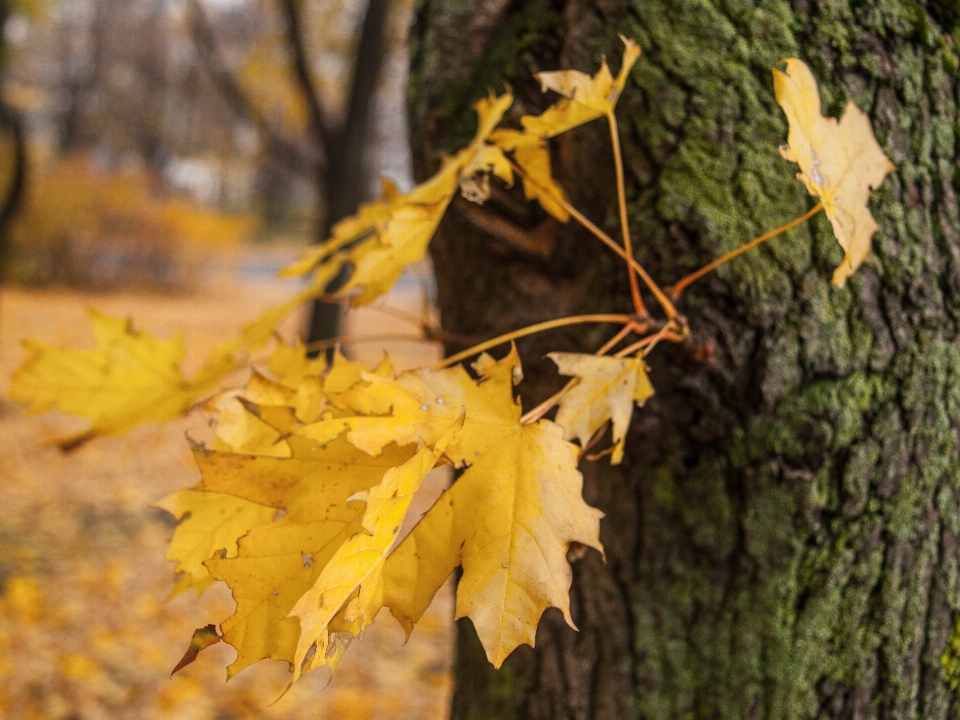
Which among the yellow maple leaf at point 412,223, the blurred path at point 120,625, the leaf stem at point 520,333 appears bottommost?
the blurred path at point 120,625

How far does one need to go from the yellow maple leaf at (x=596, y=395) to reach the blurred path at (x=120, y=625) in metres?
1.13

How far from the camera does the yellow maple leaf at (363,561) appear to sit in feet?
1.19

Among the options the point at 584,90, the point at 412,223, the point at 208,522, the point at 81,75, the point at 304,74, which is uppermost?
the point at 81,75

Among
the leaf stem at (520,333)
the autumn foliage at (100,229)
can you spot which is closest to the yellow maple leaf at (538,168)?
the leaf stem at (520,333)

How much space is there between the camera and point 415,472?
40 cm

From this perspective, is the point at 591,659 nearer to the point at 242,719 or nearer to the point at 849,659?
the point at 849,659

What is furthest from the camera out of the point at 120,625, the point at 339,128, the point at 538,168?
the point at 339,128

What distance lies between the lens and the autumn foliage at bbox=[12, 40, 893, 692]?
406 mm

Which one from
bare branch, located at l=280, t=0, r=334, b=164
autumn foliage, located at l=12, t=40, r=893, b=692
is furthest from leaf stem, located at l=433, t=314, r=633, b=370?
bare branch, located at l=280, t=0, r=334, b=164

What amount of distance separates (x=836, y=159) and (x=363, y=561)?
0.48 meters

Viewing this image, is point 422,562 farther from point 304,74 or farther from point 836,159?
point 304,74

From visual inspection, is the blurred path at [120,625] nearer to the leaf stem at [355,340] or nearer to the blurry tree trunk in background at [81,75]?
the leaf stem at [355,340]

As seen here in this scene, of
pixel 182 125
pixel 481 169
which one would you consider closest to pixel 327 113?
pixel 481 169

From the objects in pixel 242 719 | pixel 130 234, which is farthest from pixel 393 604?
pixel 130 234
